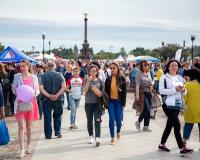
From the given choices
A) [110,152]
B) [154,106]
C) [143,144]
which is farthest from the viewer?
[154,106]

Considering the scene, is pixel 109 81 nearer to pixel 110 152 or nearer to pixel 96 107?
pixel 96 107

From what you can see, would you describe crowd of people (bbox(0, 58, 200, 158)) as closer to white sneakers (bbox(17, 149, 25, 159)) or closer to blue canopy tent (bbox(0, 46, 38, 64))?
white sneakers (bbox(17, 149, 25, 159))

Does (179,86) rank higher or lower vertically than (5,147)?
higher

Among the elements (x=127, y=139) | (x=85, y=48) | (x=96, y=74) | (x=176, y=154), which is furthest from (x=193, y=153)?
(x=85, y=48)

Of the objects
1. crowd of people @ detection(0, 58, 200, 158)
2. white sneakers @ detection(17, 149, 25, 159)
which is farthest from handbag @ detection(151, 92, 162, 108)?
white sneakers @ detection(17, 149, 25, 159)

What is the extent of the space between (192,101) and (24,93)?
3203mm

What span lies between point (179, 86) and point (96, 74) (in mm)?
2067

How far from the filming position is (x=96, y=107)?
390 inches

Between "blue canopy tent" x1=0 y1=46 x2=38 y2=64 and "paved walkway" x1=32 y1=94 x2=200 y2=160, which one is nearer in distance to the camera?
"paved walkway" x1=32 y1=94 x2=200 y2=160

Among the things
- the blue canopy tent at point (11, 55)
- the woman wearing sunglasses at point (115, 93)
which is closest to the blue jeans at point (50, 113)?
the woman wearing sunglasses at point (115, 93)

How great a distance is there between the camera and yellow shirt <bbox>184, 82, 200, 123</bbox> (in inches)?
354

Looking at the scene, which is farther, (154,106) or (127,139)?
(154,106)

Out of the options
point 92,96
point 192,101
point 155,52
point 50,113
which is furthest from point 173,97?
point 155,52

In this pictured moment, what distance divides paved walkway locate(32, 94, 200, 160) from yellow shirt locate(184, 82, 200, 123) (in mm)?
695
